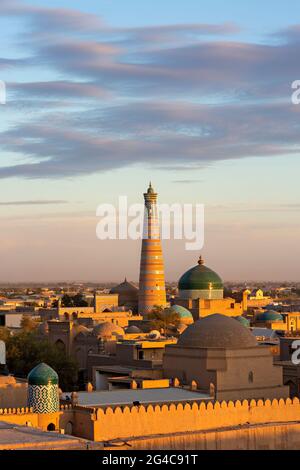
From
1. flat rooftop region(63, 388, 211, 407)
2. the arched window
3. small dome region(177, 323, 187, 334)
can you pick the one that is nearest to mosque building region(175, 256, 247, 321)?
small dome region(177, 323, 187, 334)

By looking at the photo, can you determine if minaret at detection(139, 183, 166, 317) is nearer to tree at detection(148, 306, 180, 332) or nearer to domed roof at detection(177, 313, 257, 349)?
tree at detection(148, 306, 180, 332)

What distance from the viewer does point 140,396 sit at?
3219 centimetres

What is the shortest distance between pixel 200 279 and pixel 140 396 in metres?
33.0

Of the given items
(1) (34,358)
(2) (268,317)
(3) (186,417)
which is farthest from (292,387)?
(2) (268,317)

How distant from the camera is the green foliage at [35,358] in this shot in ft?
153

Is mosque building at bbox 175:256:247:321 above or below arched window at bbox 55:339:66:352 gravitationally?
above

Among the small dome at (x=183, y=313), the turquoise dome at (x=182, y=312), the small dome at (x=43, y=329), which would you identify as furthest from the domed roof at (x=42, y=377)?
the turquoise dome at (x=182, y=312)

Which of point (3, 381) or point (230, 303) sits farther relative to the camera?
point (230, 303)

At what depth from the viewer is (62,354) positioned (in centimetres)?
→ 4866

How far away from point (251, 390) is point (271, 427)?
10.6 feet

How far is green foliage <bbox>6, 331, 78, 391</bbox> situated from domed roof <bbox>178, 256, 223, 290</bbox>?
1584 centimetres

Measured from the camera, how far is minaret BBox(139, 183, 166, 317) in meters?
65.3

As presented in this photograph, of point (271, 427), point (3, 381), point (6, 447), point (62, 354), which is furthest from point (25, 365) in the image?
point (6, 447)
